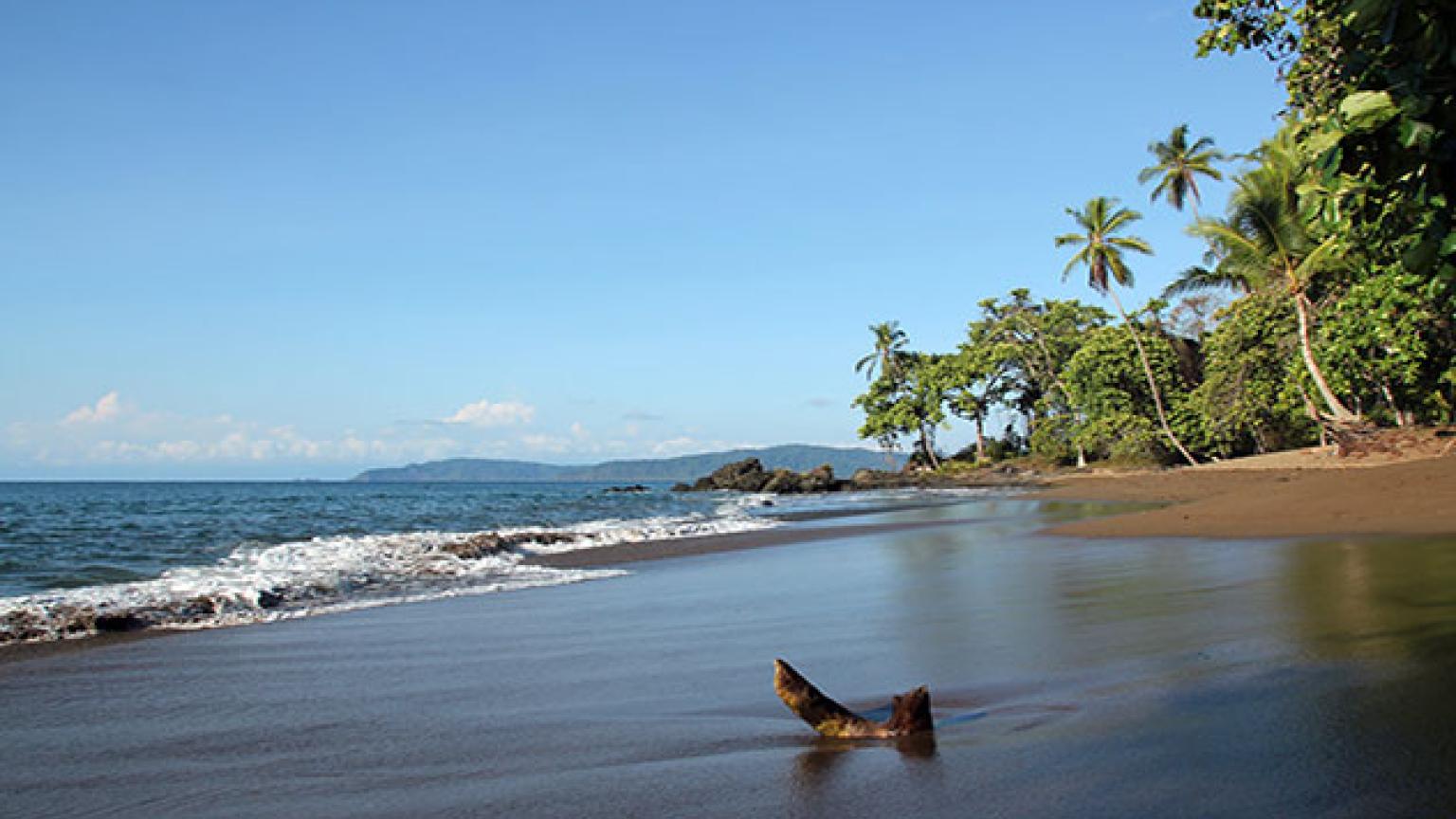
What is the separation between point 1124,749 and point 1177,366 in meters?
40.6

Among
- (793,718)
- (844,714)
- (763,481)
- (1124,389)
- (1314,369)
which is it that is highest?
(1124,389)

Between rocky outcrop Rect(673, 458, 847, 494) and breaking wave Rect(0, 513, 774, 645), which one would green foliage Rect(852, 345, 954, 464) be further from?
breaking wave Rect(0, 513, 774, 645)

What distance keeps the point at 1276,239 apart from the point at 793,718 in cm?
2454

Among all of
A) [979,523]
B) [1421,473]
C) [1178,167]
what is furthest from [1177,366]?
[1421,473]

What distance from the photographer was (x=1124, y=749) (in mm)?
3213

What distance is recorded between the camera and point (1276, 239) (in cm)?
2377

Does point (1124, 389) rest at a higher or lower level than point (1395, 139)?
higher

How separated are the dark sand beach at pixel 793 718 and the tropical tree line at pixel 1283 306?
159 cm

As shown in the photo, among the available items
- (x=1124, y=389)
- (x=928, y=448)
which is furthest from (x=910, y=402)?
(x=1124, y=389)

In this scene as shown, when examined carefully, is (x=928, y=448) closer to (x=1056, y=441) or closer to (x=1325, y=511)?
(x=1056, y=441)

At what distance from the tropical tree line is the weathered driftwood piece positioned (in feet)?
7.08

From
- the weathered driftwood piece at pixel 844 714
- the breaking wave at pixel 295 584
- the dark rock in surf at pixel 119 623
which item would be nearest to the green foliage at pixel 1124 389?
the breaking wave at pixel 295 584

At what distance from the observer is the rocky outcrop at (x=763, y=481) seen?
56.6m

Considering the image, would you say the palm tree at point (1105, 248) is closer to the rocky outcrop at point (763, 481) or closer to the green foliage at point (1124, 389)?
the green foliage at point (1124, 389)
